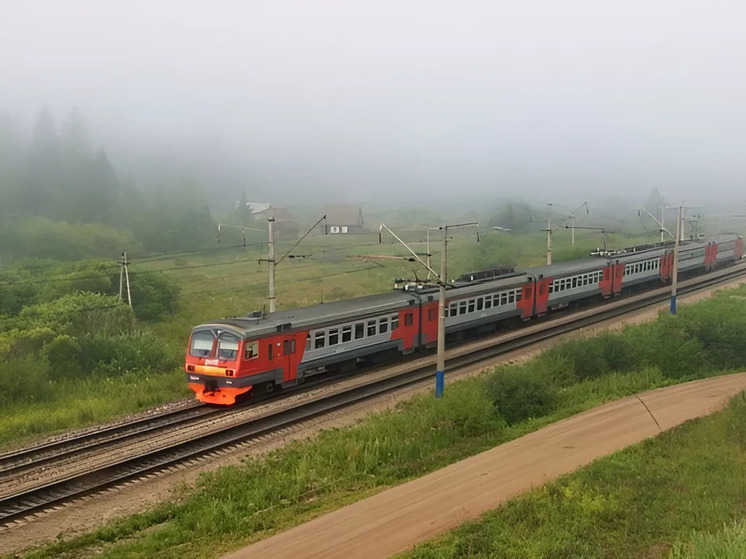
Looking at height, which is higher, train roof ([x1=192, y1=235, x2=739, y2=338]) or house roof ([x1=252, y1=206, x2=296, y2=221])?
house roof ([x1=252, y1=206, x2=296, y2=221])

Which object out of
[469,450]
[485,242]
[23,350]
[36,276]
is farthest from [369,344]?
[485,242]

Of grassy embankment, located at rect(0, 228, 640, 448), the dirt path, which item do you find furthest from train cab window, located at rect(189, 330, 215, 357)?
the dirt path

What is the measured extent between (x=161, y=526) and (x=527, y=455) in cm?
911

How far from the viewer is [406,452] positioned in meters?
18.0

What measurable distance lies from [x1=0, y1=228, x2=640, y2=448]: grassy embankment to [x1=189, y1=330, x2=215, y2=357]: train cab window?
296cm

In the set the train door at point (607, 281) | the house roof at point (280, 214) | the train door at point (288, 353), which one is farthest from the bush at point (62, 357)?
the train door at point (607, 281)

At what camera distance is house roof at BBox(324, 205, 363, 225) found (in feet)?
189

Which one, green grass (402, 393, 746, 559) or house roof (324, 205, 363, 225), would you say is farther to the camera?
house roof (324, 205, 363, 225)

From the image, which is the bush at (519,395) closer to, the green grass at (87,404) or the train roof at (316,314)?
the train roof at (316,314)

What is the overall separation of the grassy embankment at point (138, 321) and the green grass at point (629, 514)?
14.1m

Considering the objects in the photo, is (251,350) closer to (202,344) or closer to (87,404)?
(202,344)

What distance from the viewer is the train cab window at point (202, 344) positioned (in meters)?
23.3

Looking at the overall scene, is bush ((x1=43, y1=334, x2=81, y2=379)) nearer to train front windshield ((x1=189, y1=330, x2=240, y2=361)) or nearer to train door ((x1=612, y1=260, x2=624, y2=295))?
train front windshield ((x1=189, y1=330, x2=240, y2=361))

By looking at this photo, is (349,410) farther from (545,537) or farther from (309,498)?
(545,537)
